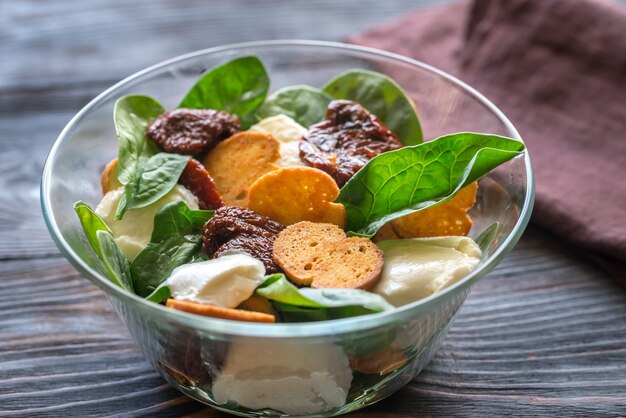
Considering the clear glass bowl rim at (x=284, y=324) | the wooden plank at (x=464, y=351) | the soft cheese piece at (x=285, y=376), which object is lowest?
the wooden plank at (x=464, y=351)

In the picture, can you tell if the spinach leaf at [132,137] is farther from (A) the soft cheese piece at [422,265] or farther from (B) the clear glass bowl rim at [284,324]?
(A) the soft cheese piece at [422,265]

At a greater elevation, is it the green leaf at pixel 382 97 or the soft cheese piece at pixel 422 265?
the green leaf at pixel 382 97

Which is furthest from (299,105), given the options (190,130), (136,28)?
(136,28)

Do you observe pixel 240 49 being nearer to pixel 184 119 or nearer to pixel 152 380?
pixel 184 119

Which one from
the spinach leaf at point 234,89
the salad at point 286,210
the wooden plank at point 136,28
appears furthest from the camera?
the wooden plank at point 136,28

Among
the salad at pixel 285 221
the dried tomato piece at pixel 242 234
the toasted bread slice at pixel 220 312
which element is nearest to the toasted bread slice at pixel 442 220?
the salad at pixel 285 221

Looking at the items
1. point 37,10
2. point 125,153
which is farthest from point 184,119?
point 37,10

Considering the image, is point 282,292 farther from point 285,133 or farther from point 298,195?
point 285,133

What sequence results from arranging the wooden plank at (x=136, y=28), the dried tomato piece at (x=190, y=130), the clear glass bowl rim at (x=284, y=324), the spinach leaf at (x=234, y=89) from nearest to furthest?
the clear glass bowl rim at (x=284, y=324), the dried tomato piece at (x=190, y=130), the spinach leaf at (x=234, y=89), the wooden plank at (x=136, y=28)
